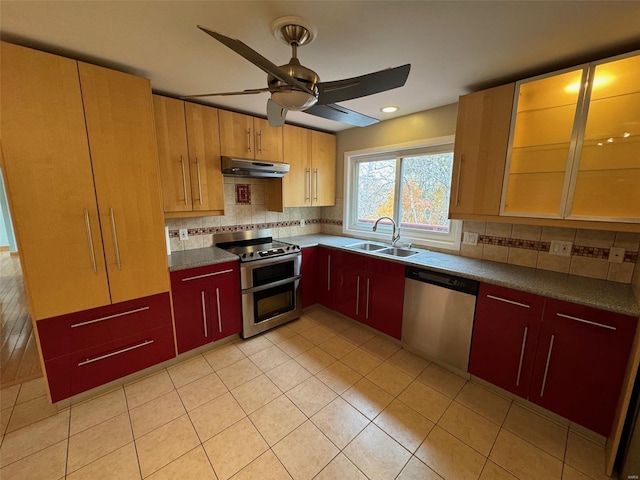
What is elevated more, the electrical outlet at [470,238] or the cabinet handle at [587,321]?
the electrical outlet at [470,238]

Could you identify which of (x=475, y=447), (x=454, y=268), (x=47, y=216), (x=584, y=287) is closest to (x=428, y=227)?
(x=454, y=268)

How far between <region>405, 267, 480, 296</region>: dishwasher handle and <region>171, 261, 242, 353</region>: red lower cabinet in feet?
5.29

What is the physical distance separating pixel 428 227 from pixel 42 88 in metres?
3.12

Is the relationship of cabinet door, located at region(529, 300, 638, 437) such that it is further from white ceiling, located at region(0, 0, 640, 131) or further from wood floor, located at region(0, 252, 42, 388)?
wood floor, located at region(0, 252, 42, 388)

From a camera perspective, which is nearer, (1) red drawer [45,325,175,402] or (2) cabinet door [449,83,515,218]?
(1) red drawer [45,325,175,402]

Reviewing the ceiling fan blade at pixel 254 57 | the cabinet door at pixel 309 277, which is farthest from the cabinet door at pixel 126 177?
the cabinet door at pixel 309 277

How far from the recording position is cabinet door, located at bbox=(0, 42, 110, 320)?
4.58 feet

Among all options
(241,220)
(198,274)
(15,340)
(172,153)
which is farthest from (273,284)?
(15,340)

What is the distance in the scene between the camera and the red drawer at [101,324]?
5.35ft

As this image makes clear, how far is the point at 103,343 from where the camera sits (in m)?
1.82

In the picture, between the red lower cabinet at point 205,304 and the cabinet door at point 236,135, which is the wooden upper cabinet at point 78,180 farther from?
the cabinet door at point 236,135

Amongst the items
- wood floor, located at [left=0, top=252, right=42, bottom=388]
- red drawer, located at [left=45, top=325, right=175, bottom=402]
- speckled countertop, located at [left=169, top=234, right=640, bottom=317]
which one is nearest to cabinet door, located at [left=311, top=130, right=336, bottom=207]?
speckled countertop, located at [left=169, top=234, right=640, bottom=317]

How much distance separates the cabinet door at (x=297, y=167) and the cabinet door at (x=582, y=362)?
2462 millimetres

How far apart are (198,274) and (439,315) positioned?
2062 mm
